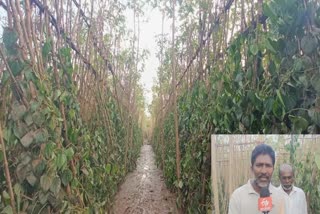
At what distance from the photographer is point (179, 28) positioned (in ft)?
14.4

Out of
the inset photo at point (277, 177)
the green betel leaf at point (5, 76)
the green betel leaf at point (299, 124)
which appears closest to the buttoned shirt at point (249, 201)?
the inset photo at point (277, 177)

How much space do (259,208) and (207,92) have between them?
165 centimetres

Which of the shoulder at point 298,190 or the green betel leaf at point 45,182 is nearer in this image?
the shoulder at point 298,190

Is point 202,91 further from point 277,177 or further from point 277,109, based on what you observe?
point 277,177

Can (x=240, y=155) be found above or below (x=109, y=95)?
below

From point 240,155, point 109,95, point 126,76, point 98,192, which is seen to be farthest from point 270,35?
point 126,76

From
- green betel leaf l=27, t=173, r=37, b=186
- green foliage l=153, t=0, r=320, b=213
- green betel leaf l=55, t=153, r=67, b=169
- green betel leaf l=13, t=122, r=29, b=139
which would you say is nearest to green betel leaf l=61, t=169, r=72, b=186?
green betel leaf l=55, t=153, r=67, b=169

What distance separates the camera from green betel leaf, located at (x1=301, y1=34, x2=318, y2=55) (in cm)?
104

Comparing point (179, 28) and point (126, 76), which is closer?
point (179, 28)

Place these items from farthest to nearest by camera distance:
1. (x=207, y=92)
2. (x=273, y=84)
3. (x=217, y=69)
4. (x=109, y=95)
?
(x=109, y=95) → (x=207, y=92) → (x=217, y=69) → (x=273, y=84)

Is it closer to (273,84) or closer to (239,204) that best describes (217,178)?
(239,204)

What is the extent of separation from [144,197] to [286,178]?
422 cm

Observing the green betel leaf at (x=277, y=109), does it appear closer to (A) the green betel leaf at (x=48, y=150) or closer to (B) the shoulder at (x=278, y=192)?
(B) the shoulder at (x=278, y=192)

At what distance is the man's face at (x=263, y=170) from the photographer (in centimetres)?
88
